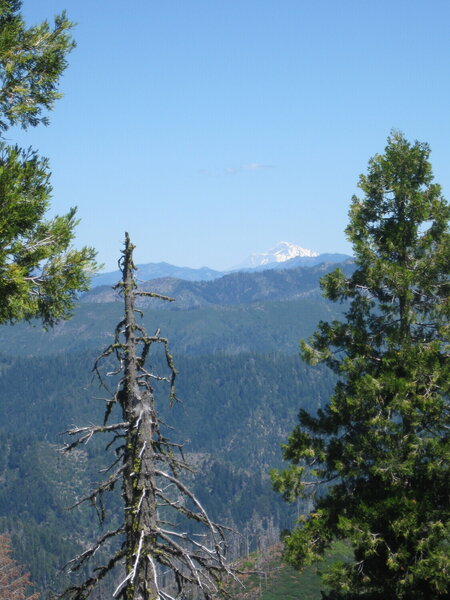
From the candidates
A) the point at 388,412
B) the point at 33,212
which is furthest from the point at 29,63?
the point at 388,412

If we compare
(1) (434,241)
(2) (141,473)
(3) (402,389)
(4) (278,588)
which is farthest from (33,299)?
(4) (278,588)

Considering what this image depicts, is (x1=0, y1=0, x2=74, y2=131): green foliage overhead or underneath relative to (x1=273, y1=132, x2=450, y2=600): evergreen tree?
overhead

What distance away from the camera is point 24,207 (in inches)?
435

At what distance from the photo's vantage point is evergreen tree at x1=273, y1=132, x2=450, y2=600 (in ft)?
55.7

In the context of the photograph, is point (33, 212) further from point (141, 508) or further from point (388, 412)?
point (388, 412)

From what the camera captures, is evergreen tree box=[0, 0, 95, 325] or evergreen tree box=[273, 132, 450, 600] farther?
evergreen tree box=[273, 132, 450, 600]

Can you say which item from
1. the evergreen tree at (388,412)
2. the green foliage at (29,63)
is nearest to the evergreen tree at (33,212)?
the green foliage at (29,63)

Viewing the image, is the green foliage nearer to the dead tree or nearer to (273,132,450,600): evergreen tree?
the dead tree

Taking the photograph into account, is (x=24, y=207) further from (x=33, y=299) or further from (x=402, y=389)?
(x=402, y=389)

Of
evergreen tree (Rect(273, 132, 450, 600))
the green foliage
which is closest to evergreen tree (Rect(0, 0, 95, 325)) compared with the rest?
the green foliage

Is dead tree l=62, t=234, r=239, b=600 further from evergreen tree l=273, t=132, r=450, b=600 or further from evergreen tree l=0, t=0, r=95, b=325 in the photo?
evergreen tree l=273, t=132, r=450, b=600

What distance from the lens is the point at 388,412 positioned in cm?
1753

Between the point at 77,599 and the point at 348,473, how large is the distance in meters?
9.44

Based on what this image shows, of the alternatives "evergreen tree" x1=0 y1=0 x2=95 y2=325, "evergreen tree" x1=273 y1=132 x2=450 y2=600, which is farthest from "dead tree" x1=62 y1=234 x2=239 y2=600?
"evergreen tree" x1=273 y1=132 x2=450 y2=600
